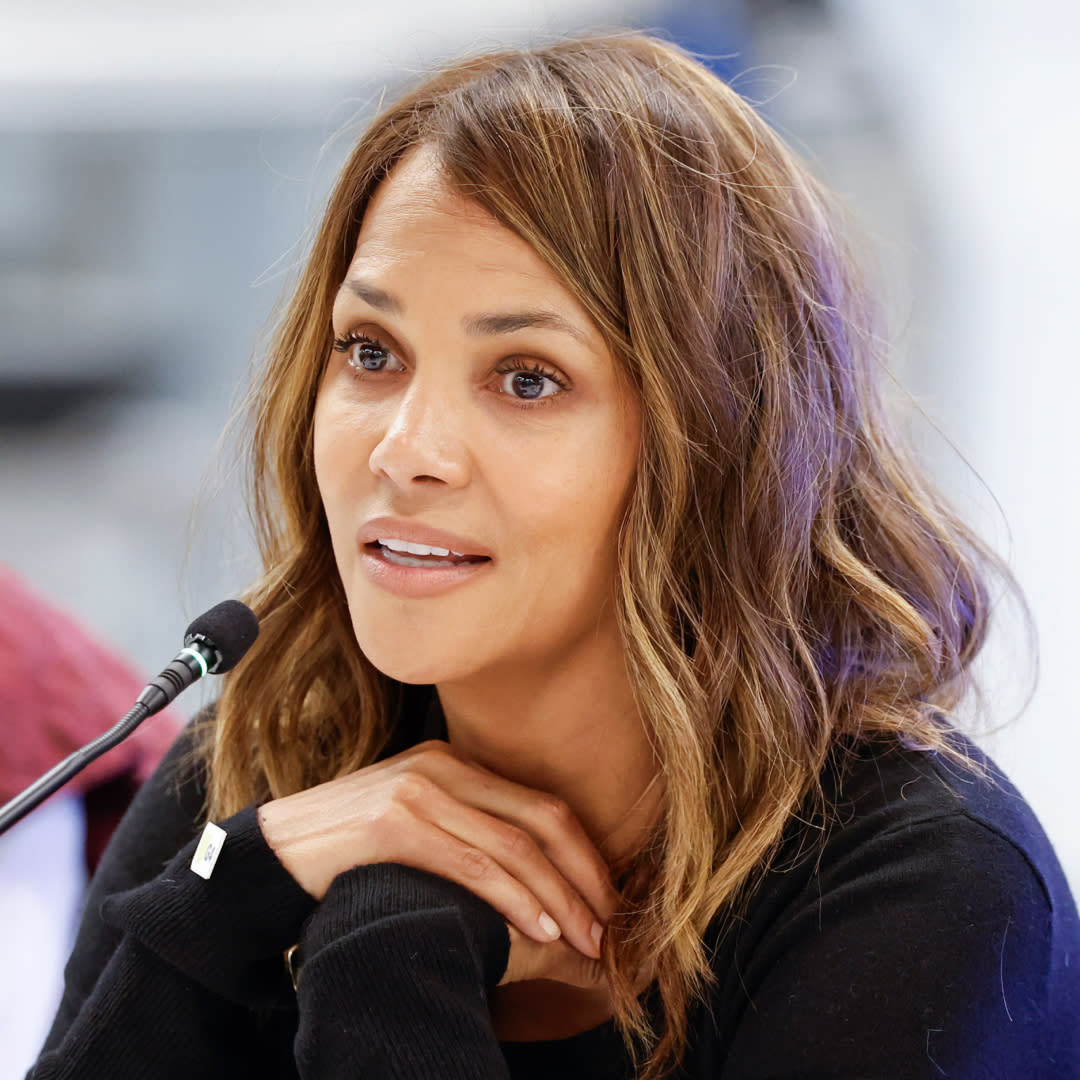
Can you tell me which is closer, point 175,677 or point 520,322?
point 175,677

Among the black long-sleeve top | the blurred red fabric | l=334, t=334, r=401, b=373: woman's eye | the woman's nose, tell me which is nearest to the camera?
the black long-sleeve top

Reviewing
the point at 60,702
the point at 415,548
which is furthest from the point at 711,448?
the point at 60,702

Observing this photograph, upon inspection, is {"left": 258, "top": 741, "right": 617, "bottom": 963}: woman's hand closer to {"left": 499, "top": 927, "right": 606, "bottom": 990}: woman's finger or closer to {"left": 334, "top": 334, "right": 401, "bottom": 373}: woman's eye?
{"left": 499, "top": 927, "right": 606, "bottom": 990}: woman's finger

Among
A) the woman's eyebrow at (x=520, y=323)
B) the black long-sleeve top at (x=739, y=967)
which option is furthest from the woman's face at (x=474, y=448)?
the black long-sleeve top at (x=739, y=967)

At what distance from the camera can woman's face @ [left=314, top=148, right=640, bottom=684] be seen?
3.52ft

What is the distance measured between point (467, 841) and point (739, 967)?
0.25 m

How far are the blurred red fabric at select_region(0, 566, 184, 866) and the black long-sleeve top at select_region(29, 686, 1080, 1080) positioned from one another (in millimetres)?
348

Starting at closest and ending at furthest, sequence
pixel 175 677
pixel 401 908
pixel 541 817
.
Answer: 1. pixel 175 677
2. pixel 401 908
3. pixel 541 817

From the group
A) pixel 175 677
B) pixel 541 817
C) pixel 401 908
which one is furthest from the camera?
pixel 541 817

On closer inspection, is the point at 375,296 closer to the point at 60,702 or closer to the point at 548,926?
the point at 548,926

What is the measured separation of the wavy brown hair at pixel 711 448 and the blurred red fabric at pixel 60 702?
0.50m

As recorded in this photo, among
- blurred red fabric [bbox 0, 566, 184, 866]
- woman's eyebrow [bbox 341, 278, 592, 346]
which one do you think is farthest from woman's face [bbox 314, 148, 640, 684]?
blurred red fabric [bbox 0, 566, 184, 866]

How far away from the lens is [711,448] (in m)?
1.12

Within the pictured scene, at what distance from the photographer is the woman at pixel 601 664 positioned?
1.02 metres
